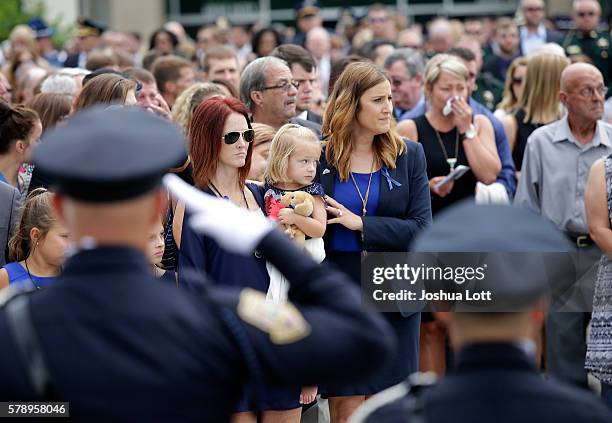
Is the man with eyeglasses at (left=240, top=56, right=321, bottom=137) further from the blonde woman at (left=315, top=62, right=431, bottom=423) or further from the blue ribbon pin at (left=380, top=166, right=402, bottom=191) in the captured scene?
the blue ribbon pin at (left=380, top=166, right=402, bottom=191)

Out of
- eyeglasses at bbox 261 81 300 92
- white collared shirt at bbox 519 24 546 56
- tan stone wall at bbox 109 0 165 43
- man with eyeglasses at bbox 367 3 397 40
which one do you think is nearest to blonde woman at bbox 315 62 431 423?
eyeglasses at bbox 261 81 300 92

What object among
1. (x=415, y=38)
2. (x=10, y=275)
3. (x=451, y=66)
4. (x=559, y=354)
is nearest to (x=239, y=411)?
(x=10, y=275)

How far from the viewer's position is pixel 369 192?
232 inches

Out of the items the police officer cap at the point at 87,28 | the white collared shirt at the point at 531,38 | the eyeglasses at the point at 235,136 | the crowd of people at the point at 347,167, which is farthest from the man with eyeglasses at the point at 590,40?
the police officer cap at the point at 87,28

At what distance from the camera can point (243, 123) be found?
5508 mm

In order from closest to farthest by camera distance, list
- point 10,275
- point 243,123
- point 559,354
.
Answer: point 10,275
point 243,123
point 559,354

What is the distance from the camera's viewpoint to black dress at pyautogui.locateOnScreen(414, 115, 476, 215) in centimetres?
720

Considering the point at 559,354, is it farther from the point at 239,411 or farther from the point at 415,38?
the point at 415,38

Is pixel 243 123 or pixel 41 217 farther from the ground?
pixel 243 123

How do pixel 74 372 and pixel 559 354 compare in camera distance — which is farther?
pixel 559 354

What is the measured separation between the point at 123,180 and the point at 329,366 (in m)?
0.61

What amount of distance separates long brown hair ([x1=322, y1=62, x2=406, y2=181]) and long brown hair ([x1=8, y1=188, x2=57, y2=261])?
1.54 m

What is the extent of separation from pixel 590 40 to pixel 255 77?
553 centimetres

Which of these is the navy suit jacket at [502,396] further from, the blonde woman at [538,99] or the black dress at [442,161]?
the blonde woman at [538,99]
